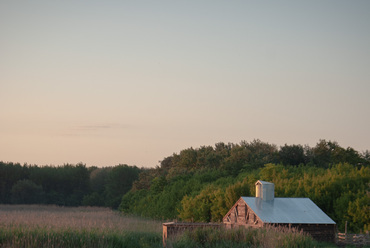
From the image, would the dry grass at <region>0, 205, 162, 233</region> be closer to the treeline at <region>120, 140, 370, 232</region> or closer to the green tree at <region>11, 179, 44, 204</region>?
the treeline at <region>120, 140, 370, 232</region>

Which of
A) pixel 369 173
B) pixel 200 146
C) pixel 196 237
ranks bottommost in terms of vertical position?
pixel 196 237

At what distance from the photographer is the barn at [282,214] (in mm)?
32031

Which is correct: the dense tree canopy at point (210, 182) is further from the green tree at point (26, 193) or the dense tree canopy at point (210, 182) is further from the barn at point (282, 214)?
the barn at point (282, 214)

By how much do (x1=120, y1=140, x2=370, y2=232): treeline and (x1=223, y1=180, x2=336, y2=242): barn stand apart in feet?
7.05

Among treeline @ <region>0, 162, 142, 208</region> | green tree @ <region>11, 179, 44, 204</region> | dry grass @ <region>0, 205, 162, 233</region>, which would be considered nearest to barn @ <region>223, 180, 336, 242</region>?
dry grass @ <region>0, 205, 162, 233</region>

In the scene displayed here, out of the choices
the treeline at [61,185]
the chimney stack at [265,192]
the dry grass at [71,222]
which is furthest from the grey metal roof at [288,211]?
the treeline at [61,185]

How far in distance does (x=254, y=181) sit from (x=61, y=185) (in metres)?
52.5

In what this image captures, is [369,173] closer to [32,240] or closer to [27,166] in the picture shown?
[32,240]

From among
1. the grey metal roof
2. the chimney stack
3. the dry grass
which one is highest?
the chimney stack

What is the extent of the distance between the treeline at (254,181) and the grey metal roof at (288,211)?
83.5 inches

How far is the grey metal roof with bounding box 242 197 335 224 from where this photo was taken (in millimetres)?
32147

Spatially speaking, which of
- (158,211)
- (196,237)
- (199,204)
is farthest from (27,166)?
(196,237)

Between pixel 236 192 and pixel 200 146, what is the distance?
1797 inches

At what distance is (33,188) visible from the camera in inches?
3169
